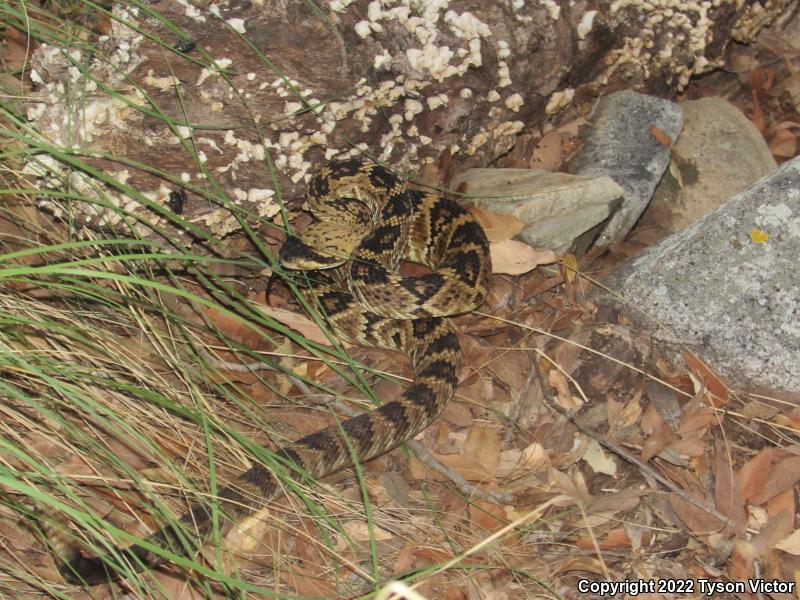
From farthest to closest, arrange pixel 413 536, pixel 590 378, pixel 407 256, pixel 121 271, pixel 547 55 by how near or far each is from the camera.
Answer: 1. pixel 407 256
2. pixel 547 55
3. pixel 590 378
4. pixel 121 271
5. pixel 413 536

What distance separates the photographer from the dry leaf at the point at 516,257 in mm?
4961

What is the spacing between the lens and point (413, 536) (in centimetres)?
379

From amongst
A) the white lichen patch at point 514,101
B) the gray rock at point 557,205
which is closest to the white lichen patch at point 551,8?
the white lichen patch at point 514,101

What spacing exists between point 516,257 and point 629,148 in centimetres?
120

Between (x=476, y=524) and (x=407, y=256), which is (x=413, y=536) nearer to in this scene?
(x=476, y=524)

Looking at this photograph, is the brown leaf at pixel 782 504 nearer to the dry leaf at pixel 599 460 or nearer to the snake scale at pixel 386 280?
the dry leaf at pixel 599 460

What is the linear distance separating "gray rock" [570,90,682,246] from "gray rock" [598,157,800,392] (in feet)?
1.74

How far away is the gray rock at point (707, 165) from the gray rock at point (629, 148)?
0.23m

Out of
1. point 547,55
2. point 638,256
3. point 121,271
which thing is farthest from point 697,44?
point 121,271

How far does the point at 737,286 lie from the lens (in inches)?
176

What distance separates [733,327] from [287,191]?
2.59 metres

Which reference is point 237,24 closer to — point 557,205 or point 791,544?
point 557,205

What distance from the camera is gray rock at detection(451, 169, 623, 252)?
5000mm

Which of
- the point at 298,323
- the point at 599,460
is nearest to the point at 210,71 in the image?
the point at 298,323
